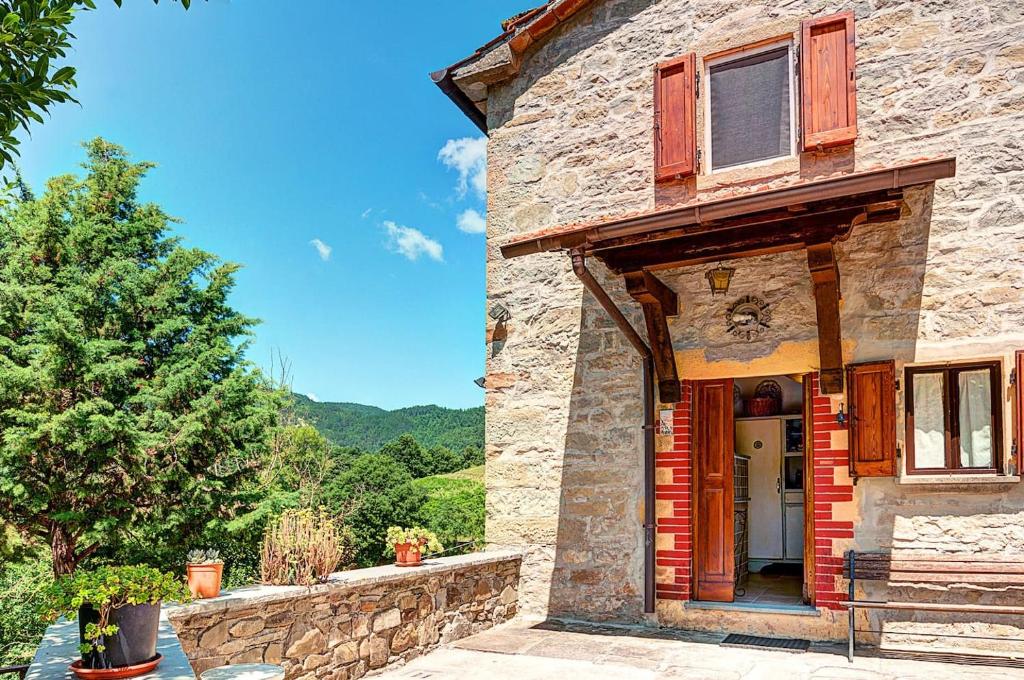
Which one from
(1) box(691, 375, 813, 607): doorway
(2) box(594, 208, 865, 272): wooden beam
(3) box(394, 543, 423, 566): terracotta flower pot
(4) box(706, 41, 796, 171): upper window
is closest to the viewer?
(2) box(594, 208, 865, 272): wooden beam

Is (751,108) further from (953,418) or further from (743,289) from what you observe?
(953,418)

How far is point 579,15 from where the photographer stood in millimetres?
8523

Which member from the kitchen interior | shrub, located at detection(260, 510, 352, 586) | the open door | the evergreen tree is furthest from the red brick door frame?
the evergreen tree

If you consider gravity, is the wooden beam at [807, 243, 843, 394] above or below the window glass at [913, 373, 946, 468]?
above

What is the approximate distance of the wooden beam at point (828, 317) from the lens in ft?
20.9

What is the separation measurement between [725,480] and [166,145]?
4164 cm

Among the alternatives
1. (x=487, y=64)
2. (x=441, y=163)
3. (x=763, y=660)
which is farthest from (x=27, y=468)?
(x=441, y=163)

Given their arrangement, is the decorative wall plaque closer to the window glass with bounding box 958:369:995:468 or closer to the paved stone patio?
the window glass with bounding box 958:369:995:468

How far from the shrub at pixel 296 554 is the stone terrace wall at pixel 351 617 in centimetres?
16

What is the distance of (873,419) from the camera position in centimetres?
650

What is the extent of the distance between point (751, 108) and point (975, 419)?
342 cm

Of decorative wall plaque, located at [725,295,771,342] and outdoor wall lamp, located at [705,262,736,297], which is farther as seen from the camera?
outdoor wall lamp, located at [705,262,736,297]

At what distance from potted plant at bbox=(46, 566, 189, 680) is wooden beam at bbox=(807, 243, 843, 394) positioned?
17.3 feet

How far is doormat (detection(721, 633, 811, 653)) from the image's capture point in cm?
654
